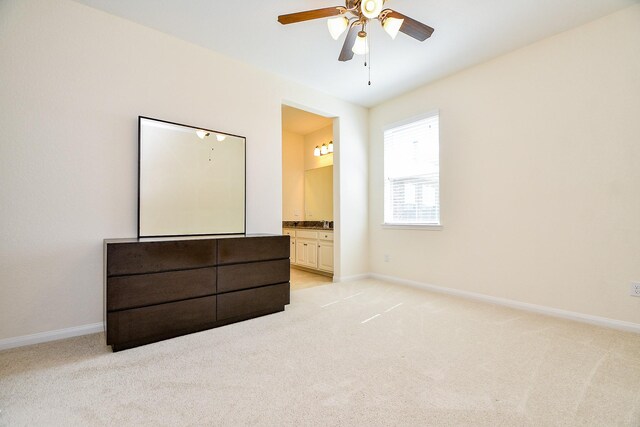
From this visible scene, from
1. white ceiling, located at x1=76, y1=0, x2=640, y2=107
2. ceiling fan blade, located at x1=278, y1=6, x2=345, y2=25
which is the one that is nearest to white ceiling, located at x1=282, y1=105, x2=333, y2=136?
white ceiling, located at x1=76, y1=0, x2=640, y2=107

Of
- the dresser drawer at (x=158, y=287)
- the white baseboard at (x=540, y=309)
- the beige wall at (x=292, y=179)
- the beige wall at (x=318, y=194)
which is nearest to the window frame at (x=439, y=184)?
the white baseboard at (x=540, y=309)

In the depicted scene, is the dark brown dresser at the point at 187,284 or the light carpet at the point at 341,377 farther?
the dark brown dresser at the point at 187,284

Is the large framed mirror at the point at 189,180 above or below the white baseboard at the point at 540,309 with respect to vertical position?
above

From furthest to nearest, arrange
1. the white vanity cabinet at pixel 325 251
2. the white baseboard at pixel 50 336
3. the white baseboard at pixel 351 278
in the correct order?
the white vanity cabinet at pixel 325 251
the white baseboard at pixel 351 278
the white baseboard at pixel 50 336

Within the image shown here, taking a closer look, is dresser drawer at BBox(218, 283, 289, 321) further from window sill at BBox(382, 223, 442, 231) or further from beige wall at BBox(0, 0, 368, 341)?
window sill at BBox(382, 223, 442, 231)

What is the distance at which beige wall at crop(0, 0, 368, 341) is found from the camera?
2.19m

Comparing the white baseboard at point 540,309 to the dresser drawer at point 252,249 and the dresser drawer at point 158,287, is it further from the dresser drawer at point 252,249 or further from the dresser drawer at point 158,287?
the dresser drawer at point 158,287

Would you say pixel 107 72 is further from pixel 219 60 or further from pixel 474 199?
pixel 474 199

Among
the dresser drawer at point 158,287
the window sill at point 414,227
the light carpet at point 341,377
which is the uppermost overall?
the window sill at point 414,227

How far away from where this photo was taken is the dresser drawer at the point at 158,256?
6.91 ft

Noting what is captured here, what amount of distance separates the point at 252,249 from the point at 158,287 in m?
0.85

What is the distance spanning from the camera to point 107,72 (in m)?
2.55

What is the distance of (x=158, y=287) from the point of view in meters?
2.28

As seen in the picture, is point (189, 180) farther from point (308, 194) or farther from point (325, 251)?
point (308, 194)
